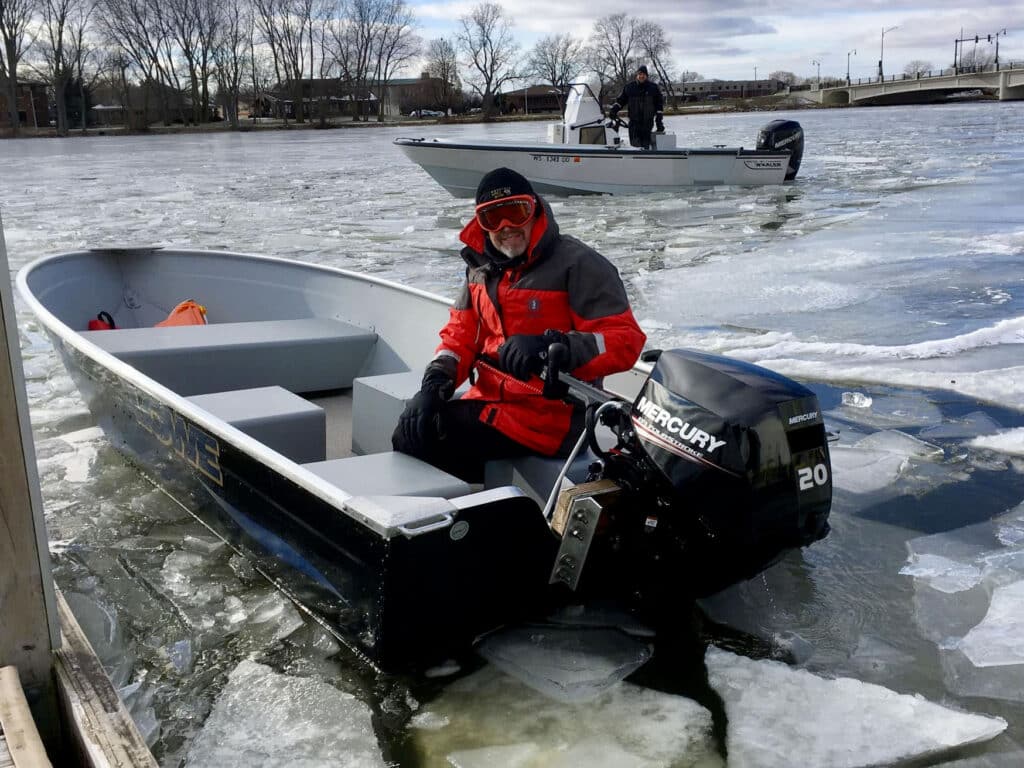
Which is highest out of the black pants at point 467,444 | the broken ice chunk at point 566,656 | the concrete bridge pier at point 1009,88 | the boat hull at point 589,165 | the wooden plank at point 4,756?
the concrete bridge pier at point 1009,88

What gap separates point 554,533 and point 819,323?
14.8ft

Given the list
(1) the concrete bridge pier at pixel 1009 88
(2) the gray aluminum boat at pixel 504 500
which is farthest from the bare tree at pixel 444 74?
(2) the gray aluminum boat at pixel 504 500

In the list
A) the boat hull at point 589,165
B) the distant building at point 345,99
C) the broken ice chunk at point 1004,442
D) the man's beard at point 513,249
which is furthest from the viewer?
the distant building at point 345,99

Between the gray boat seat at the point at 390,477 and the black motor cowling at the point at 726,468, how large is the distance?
0.66m

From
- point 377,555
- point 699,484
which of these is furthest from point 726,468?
point 377,555

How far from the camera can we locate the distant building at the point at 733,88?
101812 millimetres

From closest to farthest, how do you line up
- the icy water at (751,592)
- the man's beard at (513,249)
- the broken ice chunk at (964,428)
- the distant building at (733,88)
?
the icy water at (751,592)
the man's beard at (513,249)
the broken ice chunk at (964,428)
the distant building at (733,88)

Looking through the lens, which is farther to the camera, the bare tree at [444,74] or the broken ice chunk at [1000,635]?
the bare tree at [444,74]

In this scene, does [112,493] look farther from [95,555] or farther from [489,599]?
[489,599]

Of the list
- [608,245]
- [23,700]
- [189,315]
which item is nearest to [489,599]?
[23,700]

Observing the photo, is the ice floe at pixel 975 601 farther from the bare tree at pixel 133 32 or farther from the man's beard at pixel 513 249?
the bare tree at pixel 133 32

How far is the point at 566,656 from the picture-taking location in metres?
2.72

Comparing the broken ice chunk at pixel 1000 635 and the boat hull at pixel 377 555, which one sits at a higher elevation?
the boat hull at pixel 377 555

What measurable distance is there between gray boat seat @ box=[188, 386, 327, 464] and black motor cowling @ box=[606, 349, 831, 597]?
1454 millimetres
